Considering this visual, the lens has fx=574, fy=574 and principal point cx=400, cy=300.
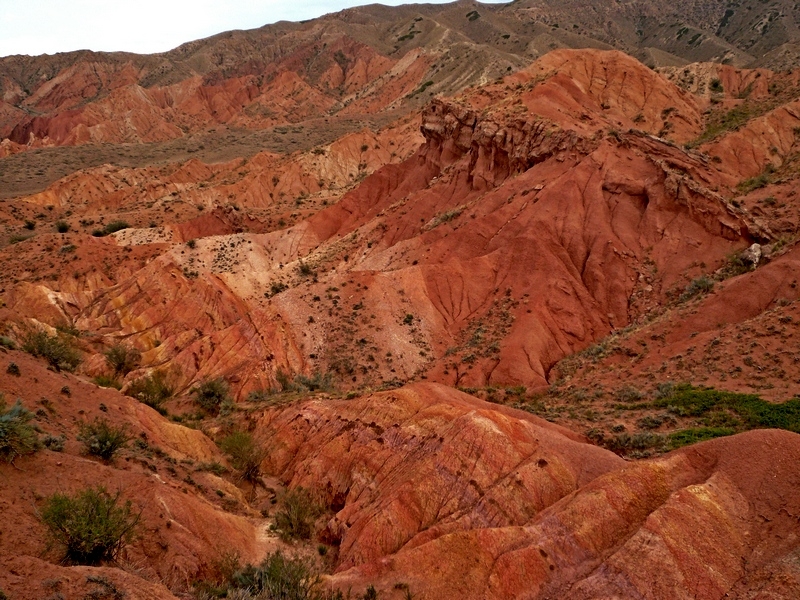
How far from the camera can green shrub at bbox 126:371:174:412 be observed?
90.1 ft

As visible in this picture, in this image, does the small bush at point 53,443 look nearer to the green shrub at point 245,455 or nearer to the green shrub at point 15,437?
the green shrub at point 15,437

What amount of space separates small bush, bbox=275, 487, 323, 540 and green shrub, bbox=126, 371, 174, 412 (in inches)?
453

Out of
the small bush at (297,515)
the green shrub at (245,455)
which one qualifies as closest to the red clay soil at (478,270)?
the green shrub at (245,455)

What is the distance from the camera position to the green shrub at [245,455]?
67.3 ft

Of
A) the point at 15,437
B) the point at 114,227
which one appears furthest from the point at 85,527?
the point at 114,227

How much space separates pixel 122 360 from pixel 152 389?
4.73m

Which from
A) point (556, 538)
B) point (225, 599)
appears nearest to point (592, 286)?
point (556, 538)

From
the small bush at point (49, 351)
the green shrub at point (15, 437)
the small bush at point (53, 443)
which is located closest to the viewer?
the green shrub at point (15, 437)

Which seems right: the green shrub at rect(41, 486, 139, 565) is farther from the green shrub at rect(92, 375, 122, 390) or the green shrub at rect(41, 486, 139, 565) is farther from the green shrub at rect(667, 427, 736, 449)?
the green shrub at rect(92, 375, 122, 390)

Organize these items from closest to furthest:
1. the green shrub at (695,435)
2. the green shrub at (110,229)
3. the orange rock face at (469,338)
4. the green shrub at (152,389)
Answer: the orange rock face at (469,338) → the green shrub at (695,435) → the green shrub at (152,389) → the green shrub at (110,229)

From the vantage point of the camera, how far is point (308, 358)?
107 ft

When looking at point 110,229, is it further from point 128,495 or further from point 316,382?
point 128,495

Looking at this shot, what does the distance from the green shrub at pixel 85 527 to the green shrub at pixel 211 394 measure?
51.1ft

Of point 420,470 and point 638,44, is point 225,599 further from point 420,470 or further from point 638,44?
point 638,44
